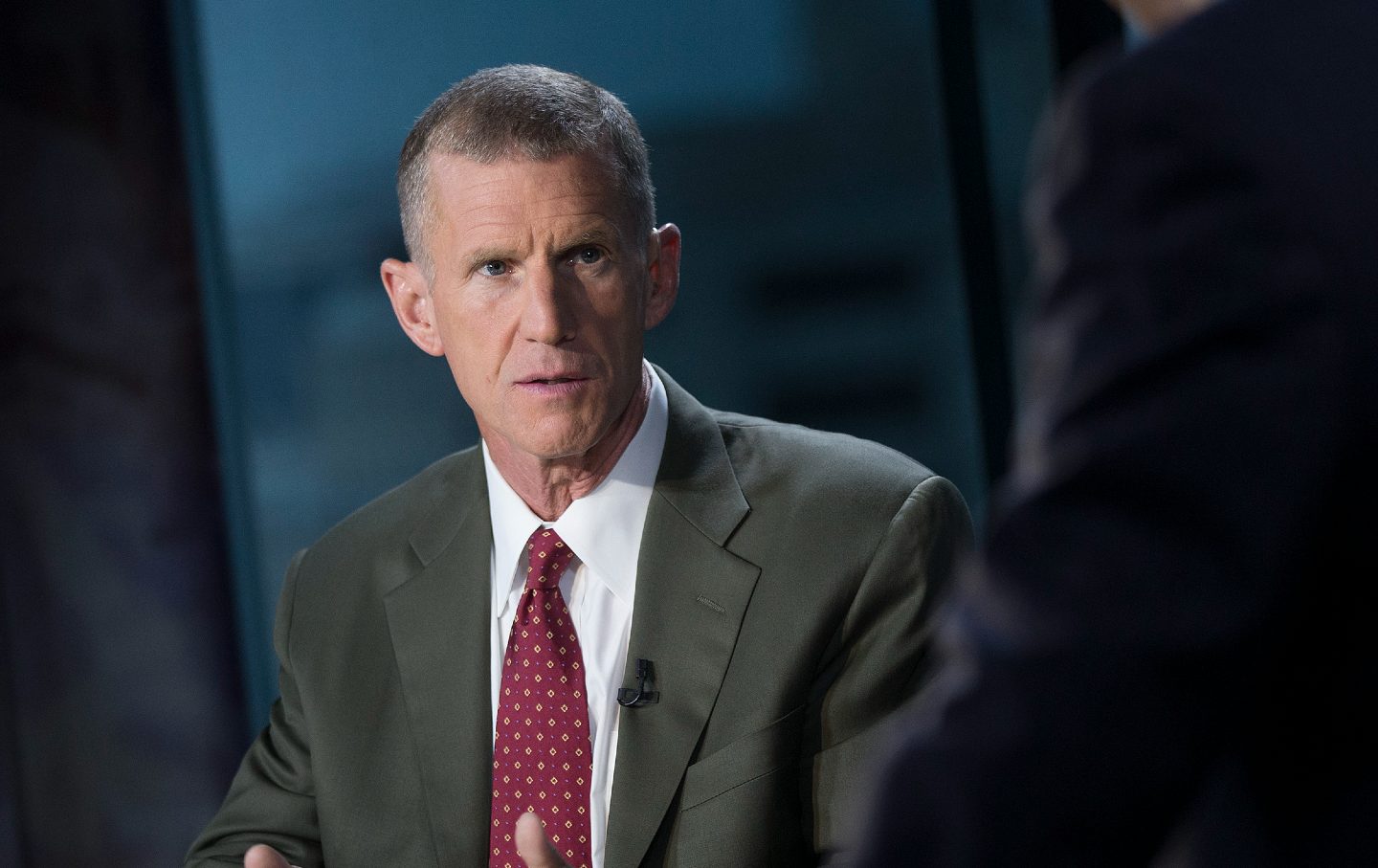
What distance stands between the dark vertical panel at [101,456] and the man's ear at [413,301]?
0.97 metres

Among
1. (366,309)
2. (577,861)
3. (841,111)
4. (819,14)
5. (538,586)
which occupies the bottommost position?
(577,861)

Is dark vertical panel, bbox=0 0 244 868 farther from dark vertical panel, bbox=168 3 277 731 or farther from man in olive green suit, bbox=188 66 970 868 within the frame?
man in olive green suit, bbox=188 66 970 868

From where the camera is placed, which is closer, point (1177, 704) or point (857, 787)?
point (1177, 704)

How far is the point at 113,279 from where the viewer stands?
8.96 feet

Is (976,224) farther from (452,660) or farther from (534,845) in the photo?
(534,845)

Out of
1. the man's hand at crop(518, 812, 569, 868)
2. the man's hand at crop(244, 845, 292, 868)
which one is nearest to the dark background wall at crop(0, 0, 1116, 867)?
the man's hand at crop(244, 845, 292, 868)

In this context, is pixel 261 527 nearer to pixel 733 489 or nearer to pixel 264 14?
pixel 264 14

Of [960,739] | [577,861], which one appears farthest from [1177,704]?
[577,861]

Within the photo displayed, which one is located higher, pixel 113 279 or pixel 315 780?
pixel 113 279

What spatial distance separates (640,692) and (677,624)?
0.09 meters

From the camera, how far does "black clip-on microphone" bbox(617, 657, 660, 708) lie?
5.46 ft

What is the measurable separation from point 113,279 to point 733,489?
151cm

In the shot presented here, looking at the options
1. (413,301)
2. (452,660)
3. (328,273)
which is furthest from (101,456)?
(452,660)

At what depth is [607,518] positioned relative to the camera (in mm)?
1793
